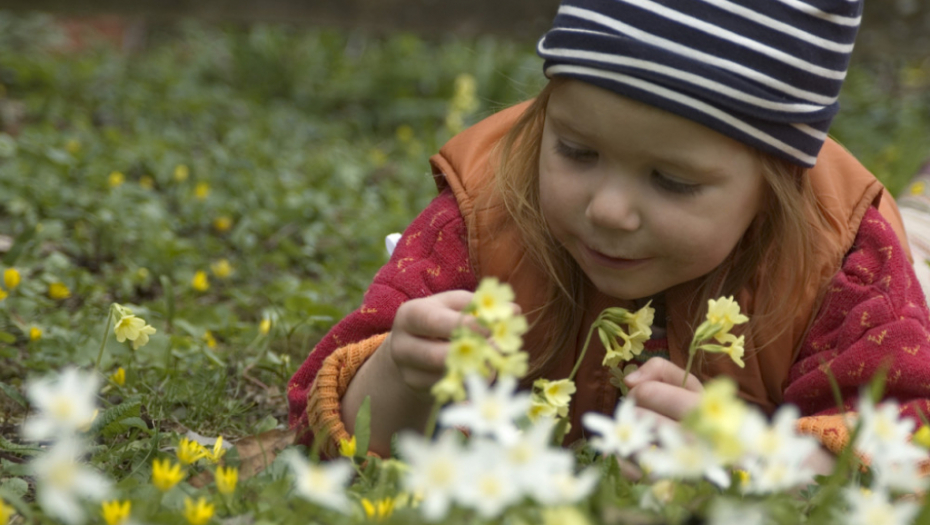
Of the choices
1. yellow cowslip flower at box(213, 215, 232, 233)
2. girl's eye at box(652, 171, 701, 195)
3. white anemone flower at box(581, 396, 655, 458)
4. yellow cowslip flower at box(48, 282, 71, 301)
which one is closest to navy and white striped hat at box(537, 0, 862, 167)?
girl's eye at box(652, 171, 701, 195)

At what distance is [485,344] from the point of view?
3.40 ft

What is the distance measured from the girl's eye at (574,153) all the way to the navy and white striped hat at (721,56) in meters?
0.12

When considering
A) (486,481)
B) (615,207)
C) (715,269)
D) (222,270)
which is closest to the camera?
(486,481)

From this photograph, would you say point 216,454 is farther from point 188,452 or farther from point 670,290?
point 670,290

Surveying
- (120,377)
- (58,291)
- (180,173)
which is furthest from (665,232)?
(180,173)

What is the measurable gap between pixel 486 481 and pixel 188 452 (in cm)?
65

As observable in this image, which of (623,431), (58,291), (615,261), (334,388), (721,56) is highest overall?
(721,56)

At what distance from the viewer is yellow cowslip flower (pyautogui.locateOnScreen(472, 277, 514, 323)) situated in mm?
1057

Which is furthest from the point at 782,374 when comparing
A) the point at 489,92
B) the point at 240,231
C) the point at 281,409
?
the point at 489,92

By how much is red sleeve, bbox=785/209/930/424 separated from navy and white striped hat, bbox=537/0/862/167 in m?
0.44

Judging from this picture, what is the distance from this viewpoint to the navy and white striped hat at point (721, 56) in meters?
1.68

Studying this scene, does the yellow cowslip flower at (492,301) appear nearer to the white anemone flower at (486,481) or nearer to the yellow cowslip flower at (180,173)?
the white anemone flower at (486,481)

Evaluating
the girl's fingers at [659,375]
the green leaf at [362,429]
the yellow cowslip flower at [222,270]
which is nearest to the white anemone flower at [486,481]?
the green leaf at [362,429]

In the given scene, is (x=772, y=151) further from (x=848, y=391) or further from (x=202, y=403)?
(x=202, y=403)
